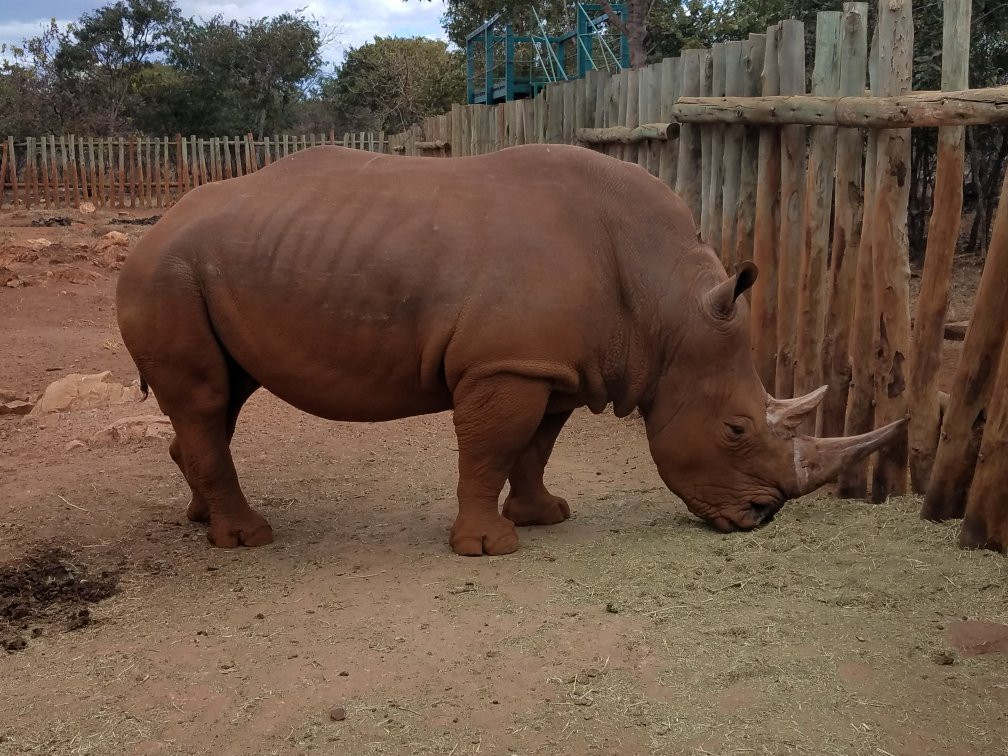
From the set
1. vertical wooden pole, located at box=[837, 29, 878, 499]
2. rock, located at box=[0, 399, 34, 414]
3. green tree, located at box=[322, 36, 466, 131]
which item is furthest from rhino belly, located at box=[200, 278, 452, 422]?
green tree, located at box=[322, 36, 466, 131]

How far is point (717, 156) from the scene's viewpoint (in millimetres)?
7129

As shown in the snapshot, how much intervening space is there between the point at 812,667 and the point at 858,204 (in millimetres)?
2921

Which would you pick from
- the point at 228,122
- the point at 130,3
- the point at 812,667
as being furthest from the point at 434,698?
the point at 130,3

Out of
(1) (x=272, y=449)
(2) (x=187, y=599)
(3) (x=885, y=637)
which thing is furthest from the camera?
(1) (x=272, y=449)

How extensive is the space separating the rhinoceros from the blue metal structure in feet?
55.5

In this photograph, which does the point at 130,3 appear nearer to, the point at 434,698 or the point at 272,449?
the point at 272,449

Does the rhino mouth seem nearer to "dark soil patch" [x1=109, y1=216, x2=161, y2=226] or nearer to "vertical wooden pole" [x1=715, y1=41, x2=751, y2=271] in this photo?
"vertical wooden pole" [x1=715, y1=41, x2=751, y2=271]

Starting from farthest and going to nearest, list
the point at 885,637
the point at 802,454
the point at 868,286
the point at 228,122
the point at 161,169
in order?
1. the point at 228,122
2. the point at 161,169
3. the point at 868,286
4. the point at 802,454
5. the point at 885,637

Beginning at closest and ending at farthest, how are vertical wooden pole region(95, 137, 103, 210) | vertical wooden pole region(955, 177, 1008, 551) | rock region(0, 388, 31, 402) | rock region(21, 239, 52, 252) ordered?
vertical wooden pole region(955, 177, 1008, 551) < rock region(0, 388, 31, 402) < rock region(21, 239, 52, 252) < vertical wooden pole region(95, 137, 103, 210)

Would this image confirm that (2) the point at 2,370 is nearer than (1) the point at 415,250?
No

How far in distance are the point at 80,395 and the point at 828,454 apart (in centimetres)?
646

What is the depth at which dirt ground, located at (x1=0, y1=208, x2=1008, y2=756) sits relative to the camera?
132 inches

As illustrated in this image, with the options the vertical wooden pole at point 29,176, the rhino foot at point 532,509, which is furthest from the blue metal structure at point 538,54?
the rhino foot at point 532,509

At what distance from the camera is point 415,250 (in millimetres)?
4938
